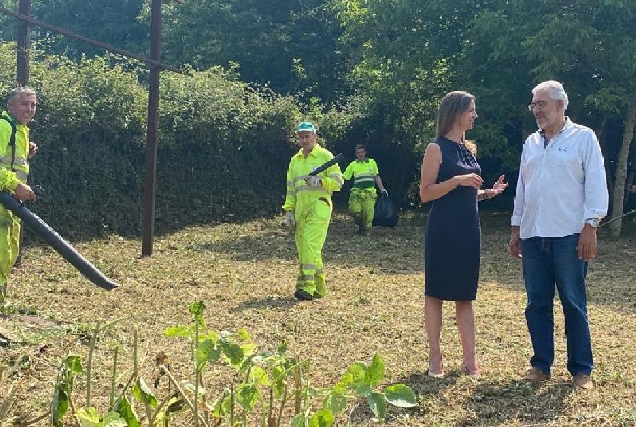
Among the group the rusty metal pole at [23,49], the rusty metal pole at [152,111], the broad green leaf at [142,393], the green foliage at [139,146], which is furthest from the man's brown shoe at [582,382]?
the green foliage at [139,146]

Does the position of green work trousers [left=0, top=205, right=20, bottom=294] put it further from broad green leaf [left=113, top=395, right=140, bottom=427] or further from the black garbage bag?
the black garbage bag

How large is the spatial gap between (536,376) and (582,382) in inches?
11.5

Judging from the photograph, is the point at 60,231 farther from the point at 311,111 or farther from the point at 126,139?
the point at 311,111

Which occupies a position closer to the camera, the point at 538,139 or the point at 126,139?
the point at 538,139

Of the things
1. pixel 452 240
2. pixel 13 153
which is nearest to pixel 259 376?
pixel 452 240

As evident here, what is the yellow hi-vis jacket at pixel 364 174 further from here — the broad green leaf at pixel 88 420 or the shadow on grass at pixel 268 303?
the broad green leaf at pixel 88 420

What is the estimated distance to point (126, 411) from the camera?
8.98ft

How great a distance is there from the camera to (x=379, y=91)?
19203 millimetres

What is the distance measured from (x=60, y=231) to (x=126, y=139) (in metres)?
2.19

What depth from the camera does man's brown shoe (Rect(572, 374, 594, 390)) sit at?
16.3 ft

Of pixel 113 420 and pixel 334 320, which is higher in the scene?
pixel 113 420

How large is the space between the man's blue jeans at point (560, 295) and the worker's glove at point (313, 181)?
328 centimetres

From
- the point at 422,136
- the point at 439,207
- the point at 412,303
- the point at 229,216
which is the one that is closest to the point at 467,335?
the point at 439,207

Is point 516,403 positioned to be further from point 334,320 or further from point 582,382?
point 334,320
